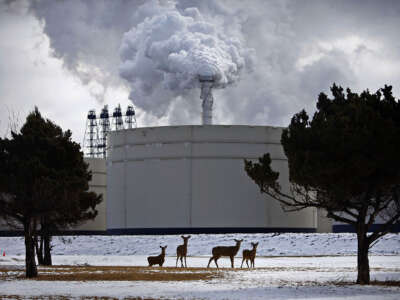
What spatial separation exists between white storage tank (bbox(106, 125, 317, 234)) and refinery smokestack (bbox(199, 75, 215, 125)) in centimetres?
614

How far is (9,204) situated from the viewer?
92.2ft

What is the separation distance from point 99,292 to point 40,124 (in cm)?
1228

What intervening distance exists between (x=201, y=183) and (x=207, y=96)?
35.9ft

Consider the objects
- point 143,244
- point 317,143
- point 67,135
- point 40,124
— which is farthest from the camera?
point 143,244

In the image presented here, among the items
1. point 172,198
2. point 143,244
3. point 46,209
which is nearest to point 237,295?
point 46,209

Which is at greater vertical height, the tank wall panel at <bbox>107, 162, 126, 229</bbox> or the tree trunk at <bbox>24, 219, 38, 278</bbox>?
the tank wall panel at <bbox>107, 162, 126, 229</bbox>

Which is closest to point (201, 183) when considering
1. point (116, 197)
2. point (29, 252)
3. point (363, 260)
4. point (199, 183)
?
point (199, 183)

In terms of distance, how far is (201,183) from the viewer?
73.5 m

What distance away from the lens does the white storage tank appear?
73375mm

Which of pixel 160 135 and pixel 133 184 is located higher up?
pixel 160 135

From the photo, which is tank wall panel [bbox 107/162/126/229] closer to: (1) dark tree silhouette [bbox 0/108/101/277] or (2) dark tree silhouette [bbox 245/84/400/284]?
(1) dark tree silhouette [bbox 0/108/101/277]

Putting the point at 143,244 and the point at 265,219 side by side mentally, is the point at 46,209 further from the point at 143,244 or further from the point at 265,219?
the point at 265,219

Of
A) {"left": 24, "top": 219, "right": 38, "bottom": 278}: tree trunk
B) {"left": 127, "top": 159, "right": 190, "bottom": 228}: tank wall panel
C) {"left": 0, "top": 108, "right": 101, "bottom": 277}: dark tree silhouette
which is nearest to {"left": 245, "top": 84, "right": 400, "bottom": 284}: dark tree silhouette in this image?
{"left": 0, "top": 108, "right": 101, "bottom": 277}: dark tree silhouette

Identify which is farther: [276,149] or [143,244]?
[276,149]
